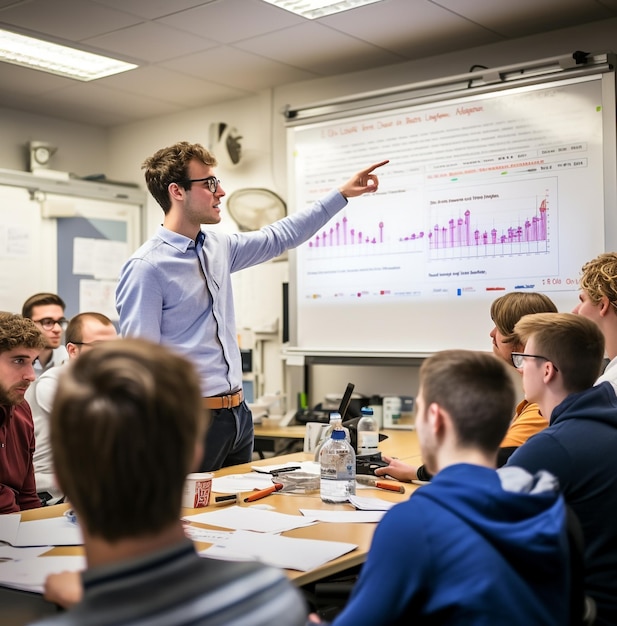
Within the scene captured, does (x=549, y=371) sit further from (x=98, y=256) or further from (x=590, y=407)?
(x=98, y=256)

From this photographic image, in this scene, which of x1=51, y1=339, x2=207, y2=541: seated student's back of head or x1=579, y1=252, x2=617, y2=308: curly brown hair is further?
x1=579, y1=252, x2=617, y2=308: curly brown hair

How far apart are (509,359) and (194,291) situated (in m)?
1.14

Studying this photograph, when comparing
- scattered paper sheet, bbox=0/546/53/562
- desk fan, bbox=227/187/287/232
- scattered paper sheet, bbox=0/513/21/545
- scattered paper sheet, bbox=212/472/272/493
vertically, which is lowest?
scattered paper sheet, bbox=0/546/53/562

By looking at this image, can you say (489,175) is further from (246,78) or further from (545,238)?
(246,78)

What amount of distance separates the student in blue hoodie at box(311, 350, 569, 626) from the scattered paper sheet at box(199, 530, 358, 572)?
0.54m

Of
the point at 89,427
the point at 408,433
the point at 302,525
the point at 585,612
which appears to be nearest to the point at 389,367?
the point at 408,433

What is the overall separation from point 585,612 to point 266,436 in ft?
10.5

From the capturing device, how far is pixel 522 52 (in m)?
4.48

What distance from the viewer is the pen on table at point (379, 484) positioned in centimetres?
262

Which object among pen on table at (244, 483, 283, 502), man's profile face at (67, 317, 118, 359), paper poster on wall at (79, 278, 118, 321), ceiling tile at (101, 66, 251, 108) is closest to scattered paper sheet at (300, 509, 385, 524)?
pen on table at (244, 483, 283, 502)

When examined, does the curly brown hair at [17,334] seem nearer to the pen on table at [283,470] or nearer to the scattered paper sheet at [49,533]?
the scattered paper sheet at [49,533]

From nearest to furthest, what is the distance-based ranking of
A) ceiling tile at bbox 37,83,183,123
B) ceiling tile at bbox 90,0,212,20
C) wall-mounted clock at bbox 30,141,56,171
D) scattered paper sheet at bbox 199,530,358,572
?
scattered paper sheet at bbox 199,530,358,572, ceiling tile at bbox 90,0,212,20, ceiling tile at bbox 37,83,183,123, wall-mounted clock at bbox 30,141,56,171

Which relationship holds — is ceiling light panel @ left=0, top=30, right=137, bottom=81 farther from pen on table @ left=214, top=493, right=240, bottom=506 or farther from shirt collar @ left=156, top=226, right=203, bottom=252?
pen on table @ left=214, top=493, right=240, bottom=506

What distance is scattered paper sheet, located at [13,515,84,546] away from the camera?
2.04 m
